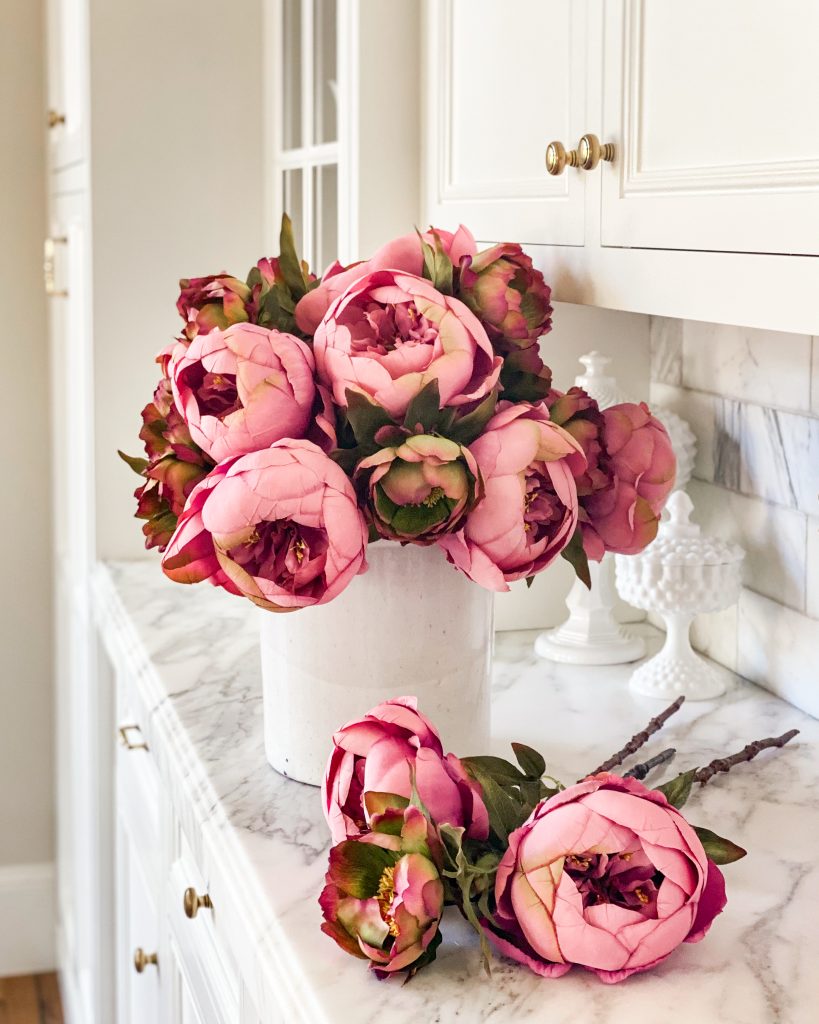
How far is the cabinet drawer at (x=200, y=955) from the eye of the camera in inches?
41.2

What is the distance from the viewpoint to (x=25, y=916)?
9.16 ft

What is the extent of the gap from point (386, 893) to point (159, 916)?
797 mm

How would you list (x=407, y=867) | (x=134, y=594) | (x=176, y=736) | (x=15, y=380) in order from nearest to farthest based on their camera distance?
(x=407, y=867) < (x=176, y=736) < (x=134, y=594) < (x=15, y=380)

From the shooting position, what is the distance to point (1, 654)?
2.70 m

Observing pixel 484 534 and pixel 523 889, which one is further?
pixel 484 534

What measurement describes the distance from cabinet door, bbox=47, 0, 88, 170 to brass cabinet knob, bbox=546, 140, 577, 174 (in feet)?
3.36

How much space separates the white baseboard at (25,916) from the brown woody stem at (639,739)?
79.2 inches

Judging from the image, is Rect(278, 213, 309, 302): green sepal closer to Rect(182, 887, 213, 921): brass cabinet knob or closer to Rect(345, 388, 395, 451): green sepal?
Rect(345, 388, 395, 451): green sepal

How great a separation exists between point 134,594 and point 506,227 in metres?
0.80

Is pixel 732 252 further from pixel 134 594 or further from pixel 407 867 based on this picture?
pixel 134 594

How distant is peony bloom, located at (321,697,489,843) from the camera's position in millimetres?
735

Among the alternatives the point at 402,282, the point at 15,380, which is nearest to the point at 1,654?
the point at 15,380

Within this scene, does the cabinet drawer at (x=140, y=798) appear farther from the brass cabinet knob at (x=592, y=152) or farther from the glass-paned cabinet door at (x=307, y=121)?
the brass cabinet knob at (x=592, y=152)

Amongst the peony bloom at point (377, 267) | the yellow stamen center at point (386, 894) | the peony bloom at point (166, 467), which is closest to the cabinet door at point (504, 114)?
the peony bloom at point (377, 267)
